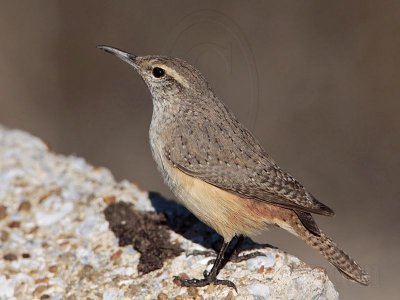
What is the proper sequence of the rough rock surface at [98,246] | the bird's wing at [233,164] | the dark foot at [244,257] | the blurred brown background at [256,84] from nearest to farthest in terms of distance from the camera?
the bird's wing at [233,164], the rough rock surface at [98,246], the dark foot at [244,257], the blurred brown background at [256,84]

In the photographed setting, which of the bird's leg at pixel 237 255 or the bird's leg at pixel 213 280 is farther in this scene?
the bird's leg at pixel 237 255

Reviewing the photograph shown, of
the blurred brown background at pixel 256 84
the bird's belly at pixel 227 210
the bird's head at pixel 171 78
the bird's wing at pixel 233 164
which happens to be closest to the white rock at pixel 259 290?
the bird's belly at pixel 227 210

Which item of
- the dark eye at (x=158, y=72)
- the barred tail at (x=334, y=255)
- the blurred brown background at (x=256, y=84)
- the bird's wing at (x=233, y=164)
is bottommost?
the barred tail at (x=334, y=255)

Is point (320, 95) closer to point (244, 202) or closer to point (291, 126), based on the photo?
point (291, 126)

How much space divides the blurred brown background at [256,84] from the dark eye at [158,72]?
13.2 feet

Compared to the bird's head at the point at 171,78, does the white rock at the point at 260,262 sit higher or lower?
lower

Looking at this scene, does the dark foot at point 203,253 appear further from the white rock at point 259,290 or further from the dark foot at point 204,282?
the white rock at point 259,290

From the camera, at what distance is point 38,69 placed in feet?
38.9

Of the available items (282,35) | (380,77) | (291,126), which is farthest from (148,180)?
(380,77)

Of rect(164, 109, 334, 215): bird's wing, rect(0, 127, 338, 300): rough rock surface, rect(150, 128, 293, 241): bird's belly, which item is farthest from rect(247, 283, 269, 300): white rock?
rect(164, 109, 334, 215): bird's wing

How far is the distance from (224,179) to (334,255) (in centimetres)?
97

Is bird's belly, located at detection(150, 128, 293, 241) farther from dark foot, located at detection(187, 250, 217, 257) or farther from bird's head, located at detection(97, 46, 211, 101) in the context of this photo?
bird's head, located at detection(97, 46, 211, 101)

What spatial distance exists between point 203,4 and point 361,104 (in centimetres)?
287

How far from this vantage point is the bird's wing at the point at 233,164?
5371 mm
